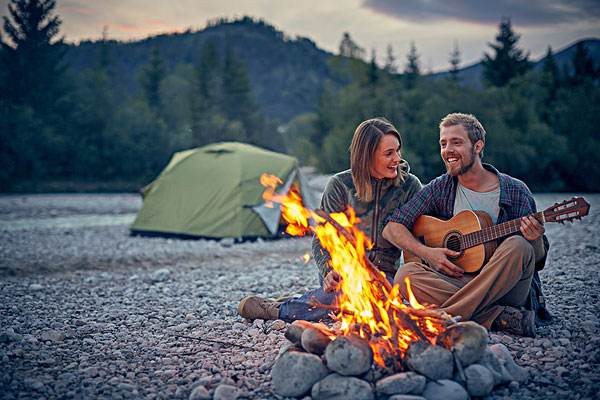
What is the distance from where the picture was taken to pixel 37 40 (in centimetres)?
3744

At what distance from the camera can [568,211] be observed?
4.10 m

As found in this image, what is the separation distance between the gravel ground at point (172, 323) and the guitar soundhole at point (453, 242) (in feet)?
2.52

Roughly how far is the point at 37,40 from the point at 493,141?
30971 millimetres

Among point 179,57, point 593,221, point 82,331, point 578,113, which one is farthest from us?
point 179,57

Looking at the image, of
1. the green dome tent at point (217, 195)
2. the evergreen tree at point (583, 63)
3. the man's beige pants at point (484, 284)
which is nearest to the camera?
the man's beige pants at point (484, 284)

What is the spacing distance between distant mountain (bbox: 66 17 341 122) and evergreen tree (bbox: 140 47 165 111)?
7147 cm

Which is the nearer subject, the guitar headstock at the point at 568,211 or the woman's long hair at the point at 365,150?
the guitar headstock at the point at 568,211

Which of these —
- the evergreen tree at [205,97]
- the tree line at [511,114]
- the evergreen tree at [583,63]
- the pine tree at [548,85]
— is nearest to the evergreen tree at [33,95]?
the evergreen tree at [205,97]

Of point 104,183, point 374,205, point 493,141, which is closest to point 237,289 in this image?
point 374,205

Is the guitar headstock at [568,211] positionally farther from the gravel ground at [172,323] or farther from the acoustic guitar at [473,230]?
the gravel ground at [172,323]

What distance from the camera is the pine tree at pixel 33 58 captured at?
36.0 metres

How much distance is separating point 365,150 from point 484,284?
4.82 feet

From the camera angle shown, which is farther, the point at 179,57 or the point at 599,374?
the point at 179,57

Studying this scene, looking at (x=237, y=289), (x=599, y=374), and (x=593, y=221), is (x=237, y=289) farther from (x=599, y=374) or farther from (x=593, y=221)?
(x=593, y=221)
